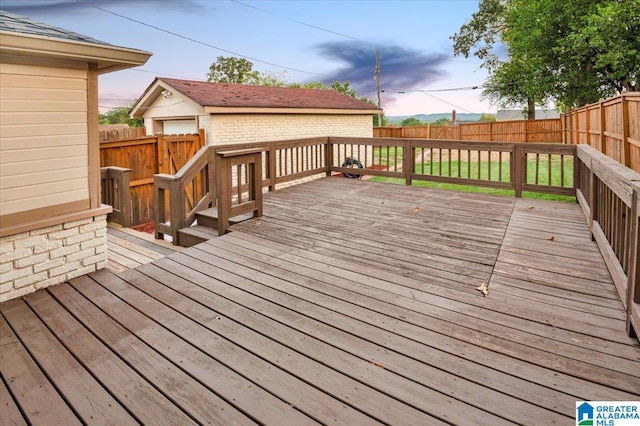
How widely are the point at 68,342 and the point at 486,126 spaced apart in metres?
18.2

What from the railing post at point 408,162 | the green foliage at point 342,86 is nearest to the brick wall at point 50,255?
the railing post at point 408,162

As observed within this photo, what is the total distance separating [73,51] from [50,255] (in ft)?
5.21

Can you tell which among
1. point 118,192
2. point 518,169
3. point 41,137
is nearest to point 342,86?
point 518,169

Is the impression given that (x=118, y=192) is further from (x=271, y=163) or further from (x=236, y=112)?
(x=236, y=112)

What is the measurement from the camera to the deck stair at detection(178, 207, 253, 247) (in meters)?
4.63

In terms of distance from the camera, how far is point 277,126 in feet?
40.6

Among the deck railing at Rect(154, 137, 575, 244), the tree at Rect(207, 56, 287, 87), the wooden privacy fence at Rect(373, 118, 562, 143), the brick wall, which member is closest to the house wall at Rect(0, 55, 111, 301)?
the brick wall

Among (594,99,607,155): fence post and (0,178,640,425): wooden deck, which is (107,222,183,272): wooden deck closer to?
(0,178,640,425): wooden deck

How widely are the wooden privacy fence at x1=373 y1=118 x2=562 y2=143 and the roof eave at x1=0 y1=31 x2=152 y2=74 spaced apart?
15974 millimetres

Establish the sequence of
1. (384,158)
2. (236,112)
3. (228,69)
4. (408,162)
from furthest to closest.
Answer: (228,69), (384,158), (236,112), (408,162)

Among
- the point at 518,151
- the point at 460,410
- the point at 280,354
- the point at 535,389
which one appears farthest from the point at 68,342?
the point at 518,151

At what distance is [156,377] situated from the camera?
204cm

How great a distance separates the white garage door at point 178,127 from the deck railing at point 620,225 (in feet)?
30.8

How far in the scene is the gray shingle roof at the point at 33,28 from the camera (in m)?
2.88
